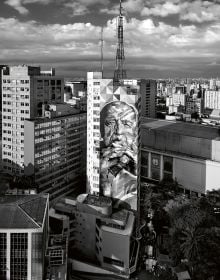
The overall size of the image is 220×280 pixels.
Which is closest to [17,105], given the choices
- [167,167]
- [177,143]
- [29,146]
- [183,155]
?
[29,146]

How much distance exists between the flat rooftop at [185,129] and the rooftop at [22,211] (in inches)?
943

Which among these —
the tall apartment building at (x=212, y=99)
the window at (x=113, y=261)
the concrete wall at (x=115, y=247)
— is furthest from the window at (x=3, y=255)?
the tall apartment building at (x=212, y=99)

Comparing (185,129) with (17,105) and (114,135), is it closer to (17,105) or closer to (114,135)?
(114,135)

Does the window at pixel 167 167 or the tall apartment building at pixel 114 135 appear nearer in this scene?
the tall apartment building at pixel 114 135

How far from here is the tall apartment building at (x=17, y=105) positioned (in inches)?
1496

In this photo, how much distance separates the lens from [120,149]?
100 feet

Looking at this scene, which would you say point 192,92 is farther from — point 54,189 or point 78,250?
point 78,250

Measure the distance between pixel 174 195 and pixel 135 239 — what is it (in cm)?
1028

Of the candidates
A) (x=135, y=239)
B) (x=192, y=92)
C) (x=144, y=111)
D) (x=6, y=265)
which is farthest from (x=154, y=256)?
(x=192, y=92)

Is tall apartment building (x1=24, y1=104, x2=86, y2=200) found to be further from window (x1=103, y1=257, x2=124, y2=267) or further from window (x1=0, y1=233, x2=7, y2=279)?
window (x1=0, y1=233, x2=7, y2=279)

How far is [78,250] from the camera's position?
1089 inches

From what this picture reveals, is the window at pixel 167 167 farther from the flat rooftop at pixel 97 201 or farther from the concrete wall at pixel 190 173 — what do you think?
the flat rooftop at pixel 97 201

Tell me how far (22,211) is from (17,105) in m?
20.4

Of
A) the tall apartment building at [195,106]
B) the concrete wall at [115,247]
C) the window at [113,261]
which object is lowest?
the window at [113,261]
